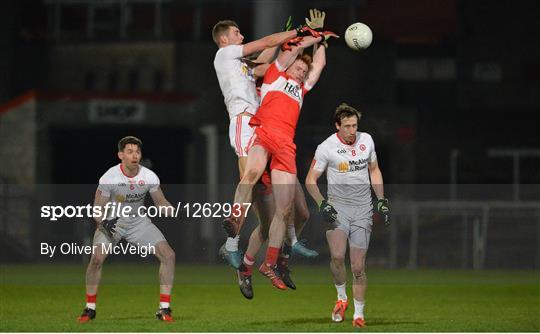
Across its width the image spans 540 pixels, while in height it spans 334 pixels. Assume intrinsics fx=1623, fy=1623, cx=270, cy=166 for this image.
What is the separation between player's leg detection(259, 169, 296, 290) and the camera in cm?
1794

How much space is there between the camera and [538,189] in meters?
51.5

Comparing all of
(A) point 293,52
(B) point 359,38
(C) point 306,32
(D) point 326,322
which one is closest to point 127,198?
(A) point 293,52

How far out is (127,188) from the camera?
2009 centimetres

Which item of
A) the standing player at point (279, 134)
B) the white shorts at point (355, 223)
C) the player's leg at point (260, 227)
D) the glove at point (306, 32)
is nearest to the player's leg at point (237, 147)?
the standing player at point (279, 134)

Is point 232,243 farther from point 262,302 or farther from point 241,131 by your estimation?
point 262,302

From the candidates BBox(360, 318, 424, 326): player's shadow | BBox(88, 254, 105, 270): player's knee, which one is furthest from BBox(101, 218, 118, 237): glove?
BBox(360, 318, 424, 326): player's shadow

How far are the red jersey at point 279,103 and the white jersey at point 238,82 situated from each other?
0.68ft

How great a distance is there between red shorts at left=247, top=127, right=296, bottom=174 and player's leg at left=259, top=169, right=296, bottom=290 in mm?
82

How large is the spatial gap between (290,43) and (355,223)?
3.44 m

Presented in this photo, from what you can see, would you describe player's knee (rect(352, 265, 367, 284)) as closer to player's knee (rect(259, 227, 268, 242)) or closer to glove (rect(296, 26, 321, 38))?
player's knee (rect(259, 227, 268, 242))

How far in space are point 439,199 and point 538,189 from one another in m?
5.67

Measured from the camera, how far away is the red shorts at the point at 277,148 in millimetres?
17766

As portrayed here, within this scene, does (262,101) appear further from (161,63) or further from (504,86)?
(504,86)

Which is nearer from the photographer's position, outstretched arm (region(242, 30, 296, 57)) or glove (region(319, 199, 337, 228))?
outstretched arm (region(242, 30, 296, 57))
